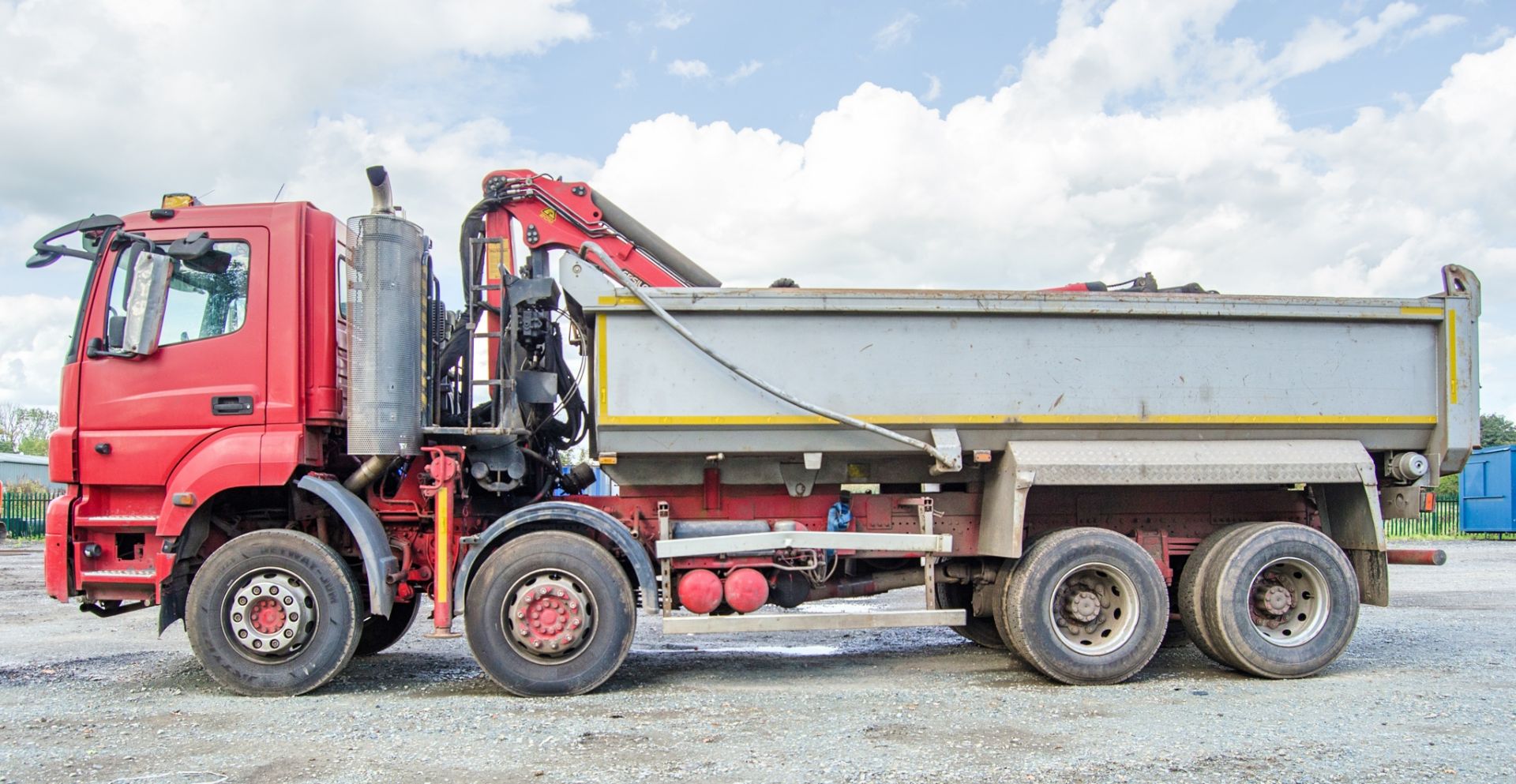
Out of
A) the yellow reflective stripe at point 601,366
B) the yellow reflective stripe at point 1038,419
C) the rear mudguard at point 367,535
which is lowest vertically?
the rear mudguard at point 367,535

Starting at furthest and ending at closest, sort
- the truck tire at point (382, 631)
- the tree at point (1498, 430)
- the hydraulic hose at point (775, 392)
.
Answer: the tree at point (1498, 430)
the truck tire at point (382, 631)
the hydraulic hose at point (775, 392)

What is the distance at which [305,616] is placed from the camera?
6.11 metres

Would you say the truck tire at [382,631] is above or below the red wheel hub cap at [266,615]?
below

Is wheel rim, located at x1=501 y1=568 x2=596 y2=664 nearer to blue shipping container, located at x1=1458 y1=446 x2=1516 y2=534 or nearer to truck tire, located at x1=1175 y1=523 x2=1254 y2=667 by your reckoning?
truck tire, located at x1=1175 y1=523 x2=1254 y2=667

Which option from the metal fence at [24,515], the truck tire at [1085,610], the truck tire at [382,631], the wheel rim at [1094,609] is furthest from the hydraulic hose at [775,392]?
the metal fence at [24,515]

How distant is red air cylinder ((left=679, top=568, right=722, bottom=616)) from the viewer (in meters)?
6.40

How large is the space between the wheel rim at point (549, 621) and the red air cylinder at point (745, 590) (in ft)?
2.91

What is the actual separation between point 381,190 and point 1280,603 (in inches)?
255

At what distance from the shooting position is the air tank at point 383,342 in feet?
20.4

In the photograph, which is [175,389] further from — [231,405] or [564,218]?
[564,218]

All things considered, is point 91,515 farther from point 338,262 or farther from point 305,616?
point 338,262

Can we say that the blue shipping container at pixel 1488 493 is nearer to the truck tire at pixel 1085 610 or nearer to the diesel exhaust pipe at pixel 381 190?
the truck tire at pixel 1085 610

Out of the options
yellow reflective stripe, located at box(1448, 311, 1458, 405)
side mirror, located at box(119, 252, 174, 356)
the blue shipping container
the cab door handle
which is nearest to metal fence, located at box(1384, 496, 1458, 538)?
the blue shipping container

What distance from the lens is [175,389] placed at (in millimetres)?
6254
